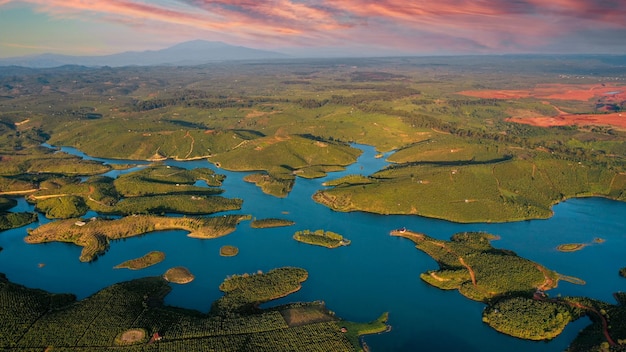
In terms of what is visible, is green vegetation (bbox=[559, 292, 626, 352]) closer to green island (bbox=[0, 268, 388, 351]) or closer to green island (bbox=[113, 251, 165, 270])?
green island (bbox=[0, 268, 388, 351])

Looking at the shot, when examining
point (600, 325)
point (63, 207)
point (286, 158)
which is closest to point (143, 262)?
point (63, 207)

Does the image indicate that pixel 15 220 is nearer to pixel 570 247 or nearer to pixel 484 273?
pixel 484 273

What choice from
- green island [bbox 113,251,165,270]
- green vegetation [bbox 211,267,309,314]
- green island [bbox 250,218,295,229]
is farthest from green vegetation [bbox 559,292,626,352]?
green island [bbox 113,251,165,270]

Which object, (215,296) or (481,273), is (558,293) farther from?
(215,296)

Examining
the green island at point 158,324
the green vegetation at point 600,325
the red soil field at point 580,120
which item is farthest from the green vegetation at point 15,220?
the red soil field at point 580,120

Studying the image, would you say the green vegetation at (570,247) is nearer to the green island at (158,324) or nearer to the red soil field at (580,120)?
the green island at (158,324)

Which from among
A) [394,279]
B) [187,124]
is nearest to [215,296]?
[394,279]
